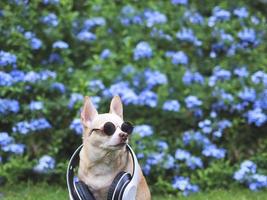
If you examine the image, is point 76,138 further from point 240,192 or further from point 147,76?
point 240,192

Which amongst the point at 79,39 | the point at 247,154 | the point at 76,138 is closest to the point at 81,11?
the point at 79,39

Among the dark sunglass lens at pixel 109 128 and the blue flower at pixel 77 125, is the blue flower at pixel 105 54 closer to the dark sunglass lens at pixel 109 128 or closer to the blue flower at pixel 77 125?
the blue flower at pixel 77 125

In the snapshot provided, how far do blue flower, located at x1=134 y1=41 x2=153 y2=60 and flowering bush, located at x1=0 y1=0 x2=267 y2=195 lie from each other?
0.03 feet

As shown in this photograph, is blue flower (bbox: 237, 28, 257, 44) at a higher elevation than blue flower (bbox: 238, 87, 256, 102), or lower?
higher

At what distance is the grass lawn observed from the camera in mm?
5508

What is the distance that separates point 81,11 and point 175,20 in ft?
3.98

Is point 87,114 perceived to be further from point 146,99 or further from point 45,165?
point 146,99

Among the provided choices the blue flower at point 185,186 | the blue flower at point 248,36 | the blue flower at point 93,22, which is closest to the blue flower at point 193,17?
the blue flower at point 248,36

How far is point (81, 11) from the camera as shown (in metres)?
7.91

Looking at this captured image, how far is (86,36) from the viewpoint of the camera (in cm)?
712

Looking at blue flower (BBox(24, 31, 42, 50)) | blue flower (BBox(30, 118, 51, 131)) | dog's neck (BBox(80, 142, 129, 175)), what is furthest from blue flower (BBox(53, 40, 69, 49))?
dog's neck (BBox(80, 142, 129, 175))

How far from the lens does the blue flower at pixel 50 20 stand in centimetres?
691

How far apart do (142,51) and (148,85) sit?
0.42 meters

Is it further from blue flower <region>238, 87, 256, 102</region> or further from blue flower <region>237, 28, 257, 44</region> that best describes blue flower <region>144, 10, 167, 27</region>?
blue flower <region>238, 87, 256, 102</region>
